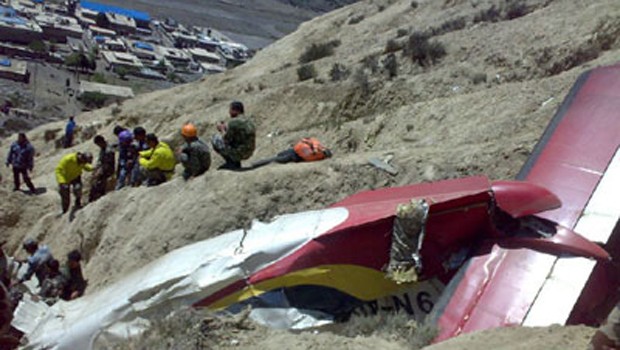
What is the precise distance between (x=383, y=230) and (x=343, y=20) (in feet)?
76.1

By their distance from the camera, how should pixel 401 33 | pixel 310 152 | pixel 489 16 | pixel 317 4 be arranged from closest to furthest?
pixel 310 152 < pixel 489 16 < pixel 401 33 < pixel 317 4

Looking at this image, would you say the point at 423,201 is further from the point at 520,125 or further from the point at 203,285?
the point at 520,125

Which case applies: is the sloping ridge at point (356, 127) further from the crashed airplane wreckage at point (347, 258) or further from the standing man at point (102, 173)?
the crashed airplane wreckage at point (347, 258)

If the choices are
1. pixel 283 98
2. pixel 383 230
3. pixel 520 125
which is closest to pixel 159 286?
pixel 383 230

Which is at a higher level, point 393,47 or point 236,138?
point 393,47

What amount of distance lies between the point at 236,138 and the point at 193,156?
34.4 inches

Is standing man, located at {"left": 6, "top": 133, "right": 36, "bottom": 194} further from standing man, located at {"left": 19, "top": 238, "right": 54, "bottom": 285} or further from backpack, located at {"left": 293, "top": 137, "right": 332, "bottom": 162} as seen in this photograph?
backpack, located at {"left": 293, "top": 137, "right": 332, "bottom": 162}

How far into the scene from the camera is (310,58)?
2341 cm

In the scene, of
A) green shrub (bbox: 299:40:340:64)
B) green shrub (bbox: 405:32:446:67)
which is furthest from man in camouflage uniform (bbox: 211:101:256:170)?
green shrub (bbox: 299:40:340:64)

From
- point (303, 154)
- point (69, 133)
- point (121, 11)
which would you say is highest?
point (303, 154)

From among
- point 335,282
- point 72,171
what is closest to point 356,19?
point 72,171

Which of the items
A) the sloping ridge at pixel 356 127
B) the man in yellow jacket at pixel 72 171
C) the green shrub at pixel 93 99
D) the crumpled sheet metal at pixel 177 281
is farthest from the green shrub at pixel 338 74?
the green shrub at pixel 93 99

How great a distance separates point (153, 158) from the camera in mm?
11727

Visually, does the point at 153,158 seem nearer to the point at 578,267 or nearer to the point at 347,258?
the point at 347,258
